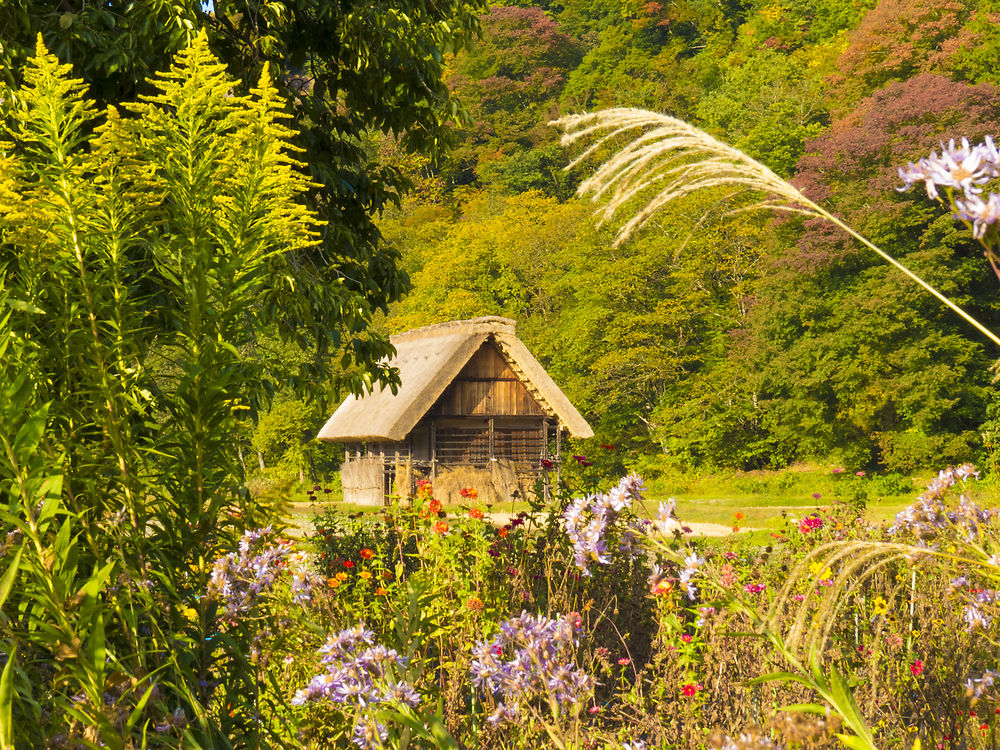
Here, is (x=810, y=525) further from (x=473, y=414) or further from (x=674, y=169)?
(x=473, y=414)

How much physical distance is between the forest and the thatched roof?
9.01 feet

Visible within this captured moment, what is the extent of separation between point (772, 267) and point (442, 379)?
14.1 metres

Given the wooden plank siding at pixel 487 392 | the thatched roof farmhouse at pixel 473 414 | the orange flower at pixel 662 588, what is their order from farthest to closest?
1. the wooden plank siding at pixel 487 392
2. the thatched roof farmhouse at pixel 473 414
3. the orange flower at pixel 662 588

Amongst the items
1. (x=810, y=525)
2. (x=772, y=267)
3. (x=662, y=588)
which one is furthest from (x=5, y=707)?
(x=772, y=267)

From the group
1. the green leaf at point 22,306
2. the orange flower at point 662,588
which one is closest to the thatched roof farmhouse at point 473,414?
the orange flower at point 662,588

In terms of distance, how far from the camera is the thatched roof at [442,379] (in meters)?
24.3

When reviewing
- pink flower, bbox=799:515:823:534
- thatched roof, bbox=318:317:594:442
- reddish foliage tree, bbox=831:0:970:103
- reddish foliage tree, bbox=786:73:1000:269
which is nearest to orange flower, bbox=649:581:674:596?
pink flower, bbox=799:515:823:534

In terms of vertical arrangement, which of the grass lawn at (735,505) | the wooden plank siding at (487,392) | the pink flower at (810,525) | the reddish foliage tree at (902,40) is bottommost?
the grass lawn at (735,505)

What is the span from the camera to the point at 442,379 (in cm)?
2466

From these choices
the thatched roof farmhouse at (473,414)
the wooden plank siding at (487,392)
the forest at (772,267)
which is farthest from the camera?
the forest at (772,267)

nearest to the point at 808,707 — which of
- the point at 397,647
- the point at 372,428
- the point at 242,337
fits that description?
the point at 397,647

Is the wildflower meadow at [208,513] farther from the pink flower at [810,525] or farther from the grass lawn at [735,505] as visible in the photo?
the grass lawn at [735,505]

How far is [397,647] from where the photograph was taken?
2.30m

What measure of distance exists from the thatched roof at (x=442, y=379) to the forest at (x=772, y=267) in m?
2.75
